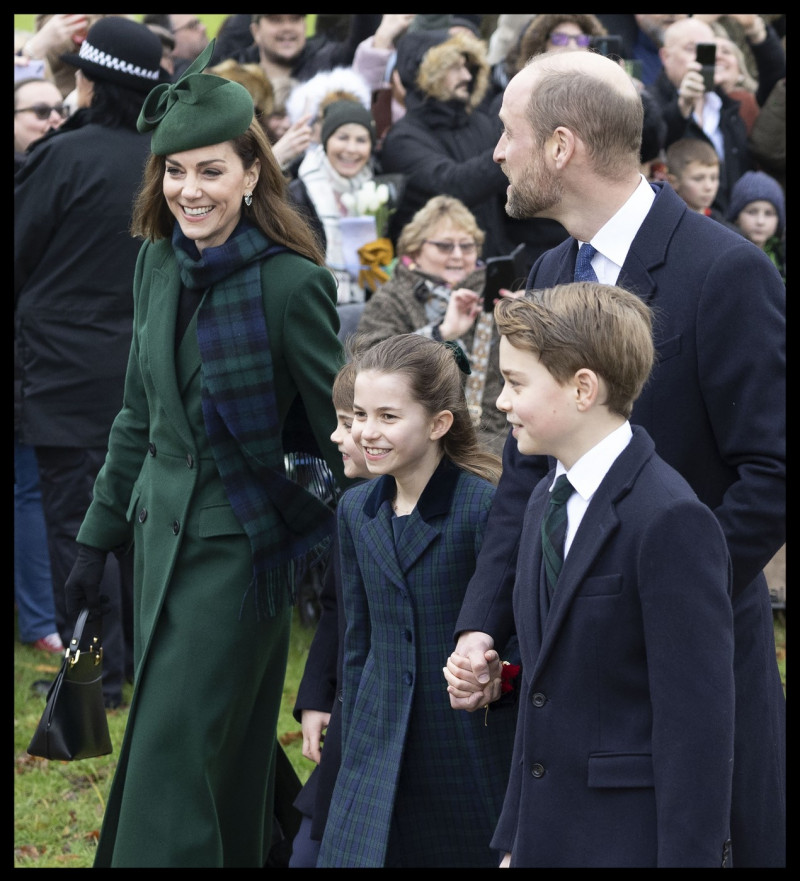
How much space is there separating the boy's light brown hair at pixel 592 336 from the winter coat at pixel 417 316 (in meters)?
3.58

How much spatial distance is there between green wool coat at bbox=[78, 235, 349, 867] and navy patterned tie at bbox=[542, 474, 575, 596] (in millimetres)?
1213

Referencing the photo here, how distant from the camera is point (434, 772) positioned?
3.24 metres

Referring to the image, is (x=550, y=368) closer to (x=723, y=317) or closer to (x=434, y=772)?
(x=723, y=317)

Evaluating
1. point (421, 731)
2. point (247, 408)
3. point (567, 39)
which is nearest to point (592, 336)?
point (421, 731)

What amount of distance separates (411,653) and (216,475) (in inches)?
31.8

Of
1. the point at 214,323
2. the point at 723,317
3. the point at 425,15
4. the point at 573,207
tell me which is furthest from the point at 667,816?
the point at 425,15

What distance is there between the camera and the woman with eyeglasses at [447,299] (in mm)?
6227

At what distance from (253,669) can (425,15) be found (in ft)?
18.6

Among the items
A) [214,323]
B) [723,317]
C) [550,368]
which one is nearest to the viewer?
[550,368]

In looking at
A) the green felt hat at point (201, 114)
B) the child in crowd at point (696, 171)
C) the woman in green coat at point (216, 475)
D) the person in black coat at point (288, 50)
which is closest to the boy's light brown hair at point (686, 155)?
the child in crowd at point (696, 171)

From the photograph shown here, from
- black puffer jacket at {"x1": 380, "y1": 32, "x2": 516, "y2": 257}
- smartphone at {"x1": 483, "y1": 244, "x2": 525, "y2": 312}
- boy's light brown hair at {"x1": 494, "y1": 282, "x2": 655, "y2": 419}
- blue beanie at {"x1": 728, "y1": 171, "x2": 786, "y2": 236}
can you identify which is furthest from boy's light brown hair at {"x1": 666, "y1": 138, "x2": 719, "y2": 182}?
boy's light brown hair at {"x1": 494, "y1": 282, "x2": 655, "y2": 419}

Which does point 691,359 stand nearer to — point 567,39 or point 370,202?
point 370,202

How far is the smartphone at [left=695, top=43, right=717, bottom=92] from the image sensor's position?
7789 millimetres

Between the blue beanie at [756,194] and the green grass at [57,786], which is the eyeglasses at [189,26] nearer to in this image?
the blue beanie at [756,194]
